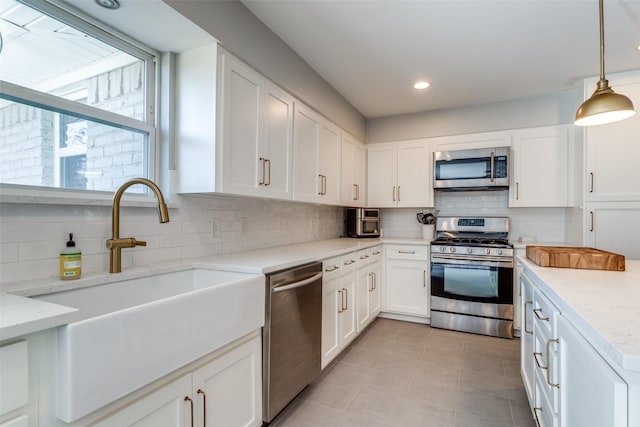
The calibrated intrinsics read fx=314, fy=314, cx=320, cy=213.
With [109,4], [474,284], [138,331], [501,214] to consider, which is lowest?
[474,284]

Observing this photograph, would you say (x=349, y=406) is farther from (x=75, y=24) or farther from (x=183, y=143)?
Answer: (x=75, y=24)

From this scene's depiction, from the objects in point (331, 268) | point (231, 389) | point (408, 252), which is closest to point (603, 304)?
point (231, 389)

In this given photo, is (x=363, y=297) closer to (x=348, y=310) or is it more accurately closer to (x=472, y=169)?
(x=348, y=310)

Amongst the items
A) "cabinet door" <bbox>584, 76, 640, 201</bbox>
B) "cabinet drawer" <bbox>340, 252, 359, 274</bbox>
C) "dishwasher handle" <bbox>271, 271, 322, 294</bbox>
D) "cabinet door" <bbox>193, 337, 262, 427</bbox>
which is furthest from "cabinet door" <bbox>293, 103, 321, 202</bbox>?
"cabinet door" <bbox>584, 76, 640, 201</bbox>

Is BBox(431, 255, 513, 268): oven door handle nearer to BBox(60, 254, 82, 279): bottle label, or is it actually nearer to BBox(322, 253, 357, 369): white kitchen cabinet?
BBox(322, 253, 357, 369): white kitchen cabinet

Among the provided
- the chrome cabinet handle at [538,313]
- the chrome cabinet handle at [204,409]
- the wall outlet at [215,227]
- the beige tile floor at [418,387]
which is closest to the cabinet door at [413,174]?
the beige tile floor at [418,387]

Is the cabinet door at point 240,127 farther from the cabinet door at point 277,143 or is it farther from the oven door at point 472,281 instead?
the oven door at point 472,281

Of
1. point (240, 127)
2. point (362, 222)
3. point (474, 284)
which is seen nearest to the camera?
point (240, 127)

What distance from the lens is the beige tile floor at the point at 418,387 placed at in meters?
1.87

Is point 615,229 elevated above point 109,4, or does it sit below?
below

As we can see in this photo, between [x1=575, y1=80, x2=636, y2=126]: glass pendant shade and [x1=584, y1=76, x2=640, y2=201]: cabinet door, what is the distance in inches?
55.6

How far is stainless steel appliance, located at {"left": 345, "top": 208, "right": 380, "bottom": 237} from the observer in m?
3.84

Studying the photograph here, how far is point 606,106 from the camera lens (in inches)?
61.9

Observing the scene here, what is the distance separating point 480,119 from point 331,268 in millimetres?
2618
